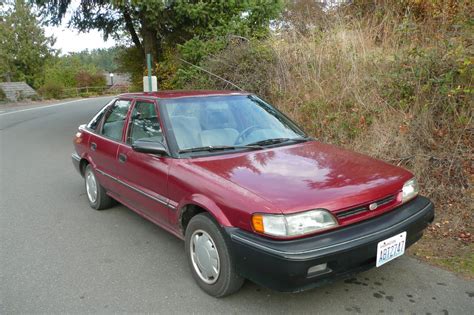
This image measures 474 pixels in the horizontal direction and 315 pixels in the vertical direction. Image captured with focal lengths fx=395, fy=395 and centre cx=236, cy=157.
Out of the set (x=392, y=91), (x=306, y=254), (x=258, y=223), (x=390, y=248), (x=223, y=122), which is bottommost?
(x=390, y=248)

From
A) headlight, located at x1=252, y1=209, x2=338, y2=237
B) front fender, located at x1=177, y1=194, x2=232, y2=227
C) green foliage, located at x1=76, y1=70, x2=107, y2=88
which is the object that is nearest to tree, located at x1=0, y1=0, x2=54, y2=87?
green foliage, located at x1=76, y1=70, x2=107, y2=88

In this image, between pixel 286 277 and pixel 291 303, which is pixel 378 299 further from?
pixel 286 277

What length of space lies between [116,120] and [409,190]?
127 inches

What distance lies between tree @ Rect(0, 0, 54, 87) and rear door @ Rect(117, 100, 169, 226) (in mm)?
48821

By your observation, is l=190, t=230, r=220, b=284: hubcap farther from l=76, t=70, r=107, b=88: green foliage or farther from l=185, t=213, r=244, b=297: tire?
l=76, t=70, r=107, b=88: green foliage

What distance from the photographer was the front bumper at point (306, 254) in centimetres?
247

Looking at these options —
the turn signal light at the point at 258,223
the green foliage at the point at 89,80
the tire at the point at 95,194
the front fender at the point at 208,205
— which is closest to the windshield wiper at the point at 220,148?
the front fender at the point at 208,205

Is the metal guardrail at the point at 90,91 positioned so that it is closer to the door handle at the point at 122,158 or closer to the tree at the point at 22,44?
the tree at the point at 22,44

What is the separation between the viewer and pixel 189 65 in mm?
10336

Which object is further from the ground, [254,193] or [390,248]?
[254,193]

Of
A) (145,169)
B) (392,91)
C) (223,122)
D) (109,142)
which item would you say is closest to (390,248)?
(223,122)

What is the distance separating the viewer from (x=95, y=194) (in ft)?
16.6

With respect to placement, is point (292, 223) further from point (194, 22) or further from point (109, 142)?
point (194, 22)

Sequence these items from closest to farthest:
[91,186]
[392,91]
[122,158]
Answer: [122,158]
[91,186]
[392,91]
